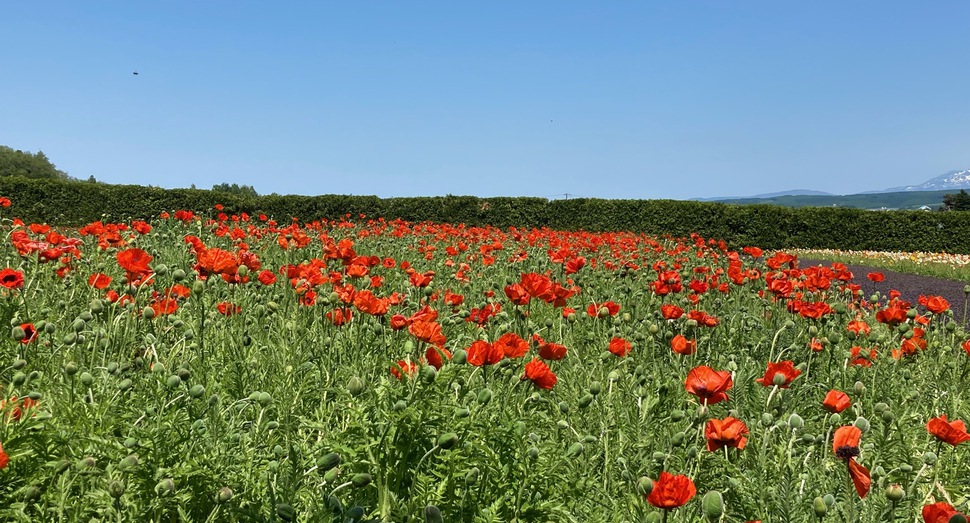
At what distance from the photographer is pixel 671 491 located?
154 cm

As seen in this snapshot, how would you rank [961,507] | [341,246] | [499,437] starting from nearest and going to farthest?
[499,437]
[961,507]
[341,246]

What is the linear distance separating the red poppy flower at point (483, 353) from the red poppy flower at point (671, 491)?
779 millimetres

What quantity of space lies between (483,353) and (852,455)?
1.08 metres

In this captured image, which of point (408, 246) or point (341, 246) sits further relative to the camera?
point (408, 246)

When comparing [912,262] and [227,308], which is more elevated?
[227,308]

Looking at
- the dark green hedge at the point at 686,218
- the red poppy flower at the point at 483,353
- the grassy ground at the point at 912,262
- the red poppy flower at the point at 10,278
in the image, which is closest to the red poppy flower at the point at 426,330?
the red poppy flower at the point at 483,353

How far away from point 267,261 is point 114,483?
18.2 feet

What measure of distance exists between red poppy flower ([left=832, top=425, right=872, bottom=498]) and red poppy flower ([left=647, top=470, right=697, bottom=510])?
386 millimetres

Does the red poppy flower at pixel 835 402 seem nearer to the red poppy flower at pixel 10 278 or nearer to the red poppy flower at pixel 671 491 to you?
the red poppy flower at pixel 671 491

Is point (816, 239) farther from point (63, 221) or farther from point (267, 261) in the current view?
point (63, 221)

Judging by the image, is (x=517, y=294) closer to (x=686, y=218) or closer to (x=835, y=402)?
(x=835, y=402)

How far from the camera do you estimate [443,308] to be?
4645mm

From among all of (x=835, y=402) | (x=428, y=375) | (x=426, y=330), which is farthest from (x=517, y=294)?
(x=835, y=402)

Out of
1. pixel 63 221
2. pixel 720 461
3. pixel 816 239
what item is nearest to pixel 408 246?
pixel 720 461
